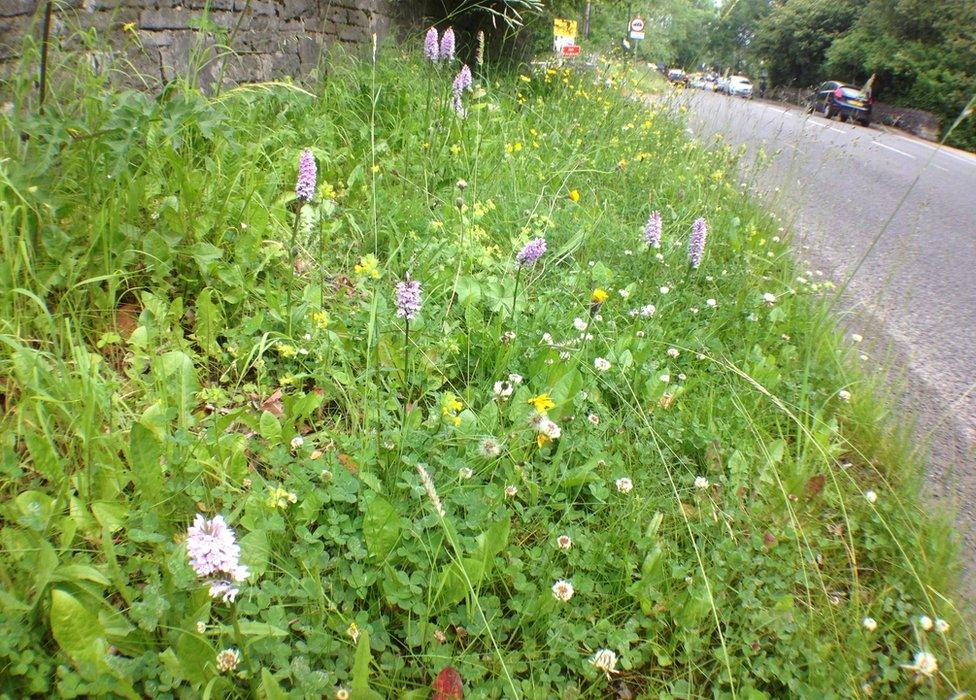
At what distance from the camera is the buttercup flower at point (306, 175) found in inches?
73.6

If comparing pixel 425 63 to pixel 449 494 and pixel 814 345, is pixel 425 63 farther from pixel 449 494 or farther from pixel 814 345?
pixel 449 494

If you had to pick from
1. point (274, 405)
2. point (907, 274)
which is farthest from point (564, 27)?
point (274, 405)

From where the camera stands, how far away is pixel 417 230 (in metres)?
2.83

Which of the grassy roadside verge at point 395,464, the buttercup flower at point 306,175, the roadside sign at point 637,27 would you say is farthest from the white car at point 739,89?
the buttercup flower at point 306,175

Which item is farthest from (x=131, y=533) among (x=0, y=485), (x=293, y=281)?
(x=293, y=281)

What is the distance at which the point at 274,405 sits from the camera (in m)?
1.88

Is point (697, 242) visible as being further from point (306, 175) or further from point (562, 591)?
point (562, 591)

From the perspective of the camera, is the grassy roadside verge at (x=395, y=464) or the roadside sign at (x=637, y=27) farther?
the roadside sign at (x=637, y=27)

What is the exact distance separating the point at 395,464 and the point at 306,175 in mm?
942

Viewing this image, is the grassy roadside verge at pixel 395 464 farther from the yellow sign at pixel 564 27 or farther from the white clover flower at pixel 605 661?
the yellow sign at pixel 564 27

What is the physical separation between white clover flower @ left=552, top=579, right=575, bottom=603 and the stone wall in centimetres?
229

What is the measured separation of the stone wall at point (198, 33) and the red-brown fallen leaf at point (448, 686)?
7.52ft

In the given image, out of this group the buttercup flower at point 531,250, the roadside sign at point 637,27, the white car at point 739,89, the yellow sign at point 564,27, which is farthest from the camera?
the roadside sign at point 637,27

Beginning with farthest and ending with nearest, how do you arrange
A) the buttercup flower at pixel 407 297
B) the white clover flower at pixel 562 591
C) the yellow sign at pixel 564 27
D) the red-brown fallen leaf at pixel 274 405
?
1. the yellow sign at pixel 564 27
2. the red-brown fallen leaf at pixel 274 405
3. the buttercup flower at pixel 407 297
4. the white clover flower at pixel 562 591
